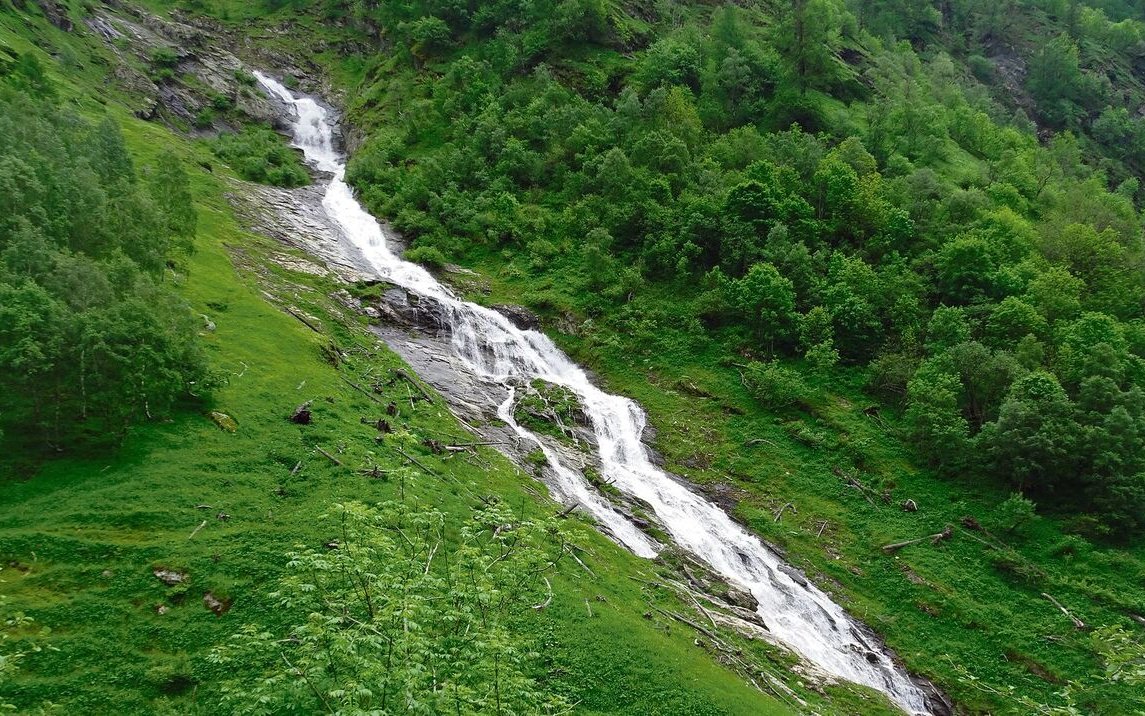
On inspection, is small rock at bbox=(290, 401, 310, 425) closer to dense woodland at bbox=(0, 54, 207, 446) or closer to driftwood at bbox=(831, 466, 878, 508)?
dense woodland at bbox=(0, 54, 207, 446)

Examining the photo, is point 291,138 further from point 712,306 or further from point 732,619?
point 732,619

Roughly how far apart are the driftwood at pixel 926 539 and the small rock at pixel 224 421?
3362 cm

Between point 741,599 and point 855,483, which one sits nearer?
point 741,599

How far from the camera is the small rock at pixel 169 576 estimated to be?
20145 mm

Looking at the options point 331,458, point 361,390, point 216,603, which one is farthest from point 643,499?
point 216,603

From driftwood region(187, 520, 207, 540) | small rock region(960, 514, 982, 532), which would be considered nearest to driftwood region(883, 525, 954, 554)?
small rock region(960, 514, 982, 532)

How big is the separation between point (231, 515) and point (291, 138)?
3055 inches

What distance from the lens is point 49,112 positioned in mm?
39094

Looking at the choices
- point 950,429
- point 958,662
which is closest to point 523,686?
point 958,662

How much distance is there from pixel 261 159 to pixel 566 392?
4889 centimetres

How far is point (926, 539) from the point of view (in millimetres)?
36844

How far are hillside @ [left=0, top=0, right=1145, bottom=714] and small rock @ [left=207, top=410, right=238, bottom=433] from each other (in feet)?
0.52

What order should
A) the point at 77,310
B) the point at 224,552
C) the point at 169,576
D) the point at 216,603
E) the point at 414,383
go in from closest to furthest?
the point at 216,603
the point at 169,576
the point at 224,552
the point at 77,310
the point at 414,383

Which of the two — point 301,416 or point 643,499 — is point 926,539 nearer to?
point 643,499
